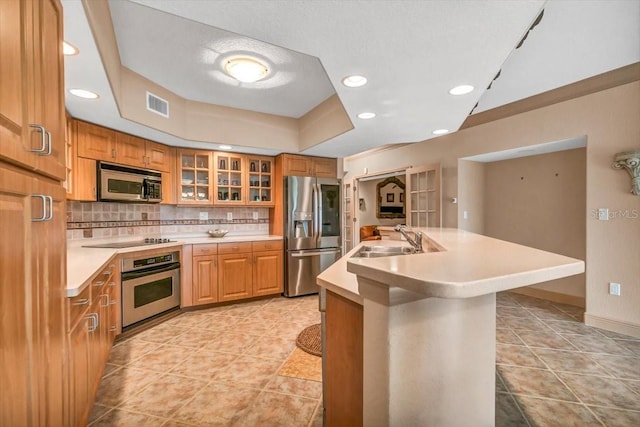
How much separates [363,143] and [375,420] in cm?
325

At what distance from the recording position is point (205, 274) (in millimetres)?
3582

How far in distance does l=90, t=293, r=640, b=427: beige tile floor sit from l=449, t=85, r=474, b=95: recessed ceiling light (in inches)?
85.7

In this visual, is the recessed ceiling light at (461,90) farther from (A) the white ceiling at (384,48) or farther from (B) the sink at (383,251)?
(B) the sink at (383,251)

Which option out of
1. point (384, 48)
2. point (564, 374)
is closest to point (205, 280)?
point (384, 48)

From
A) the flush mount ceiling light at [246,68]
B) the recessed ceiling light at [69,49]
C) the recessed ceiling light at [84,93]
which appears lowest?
the recessed ceiling light at [84,93]

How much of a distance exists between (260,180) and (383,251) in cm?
251

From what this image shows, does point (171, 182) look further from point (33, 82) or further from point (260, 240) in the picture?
point (33, 82)

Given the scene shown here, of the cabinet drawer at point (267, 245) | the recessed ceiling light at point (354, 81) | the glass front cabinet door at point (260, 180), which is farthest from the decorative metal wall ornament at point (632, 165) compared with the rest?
the glass front cabinet door at point (260, 180)

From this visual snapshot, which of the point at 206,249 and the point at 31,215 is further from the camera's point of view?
the point at 206,249

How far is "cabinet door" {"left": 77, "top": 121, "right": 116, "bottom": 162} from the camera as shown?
275 cm

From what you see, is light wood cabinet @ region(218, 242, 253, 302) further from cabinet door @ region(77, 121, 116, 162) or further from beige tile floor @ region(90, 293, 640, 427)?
cabinet door @ region(77, 121, 116, 162)

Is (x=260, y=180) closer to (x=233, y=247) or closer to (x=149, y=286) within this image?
(x=233, y=247)

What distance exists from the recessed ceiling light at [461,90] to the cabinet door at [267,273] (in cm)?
292

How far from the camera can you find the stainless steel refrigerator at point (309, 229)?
13.5 feet
